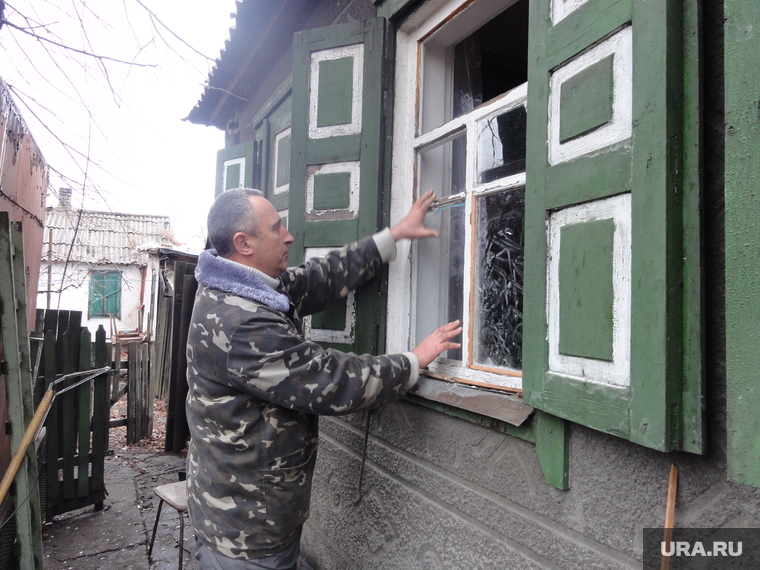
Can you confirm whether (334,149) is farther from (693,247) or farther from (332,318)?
(693,247)

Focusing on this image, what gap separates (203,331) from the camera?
181cm

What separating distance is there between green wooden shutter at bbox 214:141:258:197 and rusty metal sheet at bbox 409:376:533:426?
3.13 meters

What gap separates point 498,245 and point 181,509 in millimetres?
2520

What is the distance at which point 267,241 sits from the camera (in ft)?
6.69

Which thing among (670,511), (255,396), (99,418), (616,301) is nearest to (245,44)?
(99,418)

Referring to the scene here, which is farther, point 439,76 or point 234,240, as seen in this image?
point 439,76

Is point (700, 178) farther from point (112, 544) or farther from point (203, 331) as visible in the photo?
A: point (112, 544)

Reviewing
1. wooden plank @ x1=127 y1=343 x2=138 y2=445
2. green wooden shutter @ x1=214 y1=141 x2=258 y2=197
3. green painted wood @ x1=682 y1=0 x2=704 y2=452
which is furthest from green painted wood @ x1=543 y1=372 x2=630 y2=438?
wooden plank @ x1=127 y1=343 x2=138 y2=445

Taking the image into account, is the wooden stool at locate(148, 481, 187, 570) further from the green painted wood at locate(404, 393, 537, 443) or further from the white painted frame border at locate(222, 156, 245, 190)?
the white painted frame border at locate(222, 156, 245, 190)

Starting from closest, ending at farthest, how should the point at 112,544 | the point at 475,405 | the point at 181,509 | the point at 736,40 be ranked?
1. the point at 736,40
2. the point at 475,405
3. the point at 181,509
4. the point at 112,544

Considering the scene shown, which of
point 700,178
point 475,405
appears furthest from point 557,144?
point 475,405

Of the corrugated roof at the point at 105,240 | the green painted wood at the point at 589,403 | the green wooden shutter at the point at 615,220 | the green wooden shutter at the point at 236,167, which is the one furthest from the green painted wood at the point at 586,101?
the corrugated roof at the point at 105,240

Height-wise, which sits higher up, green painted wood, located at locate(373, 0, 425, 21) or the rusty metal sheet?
green painted wood, located at locate(373, 0, 425, 21)

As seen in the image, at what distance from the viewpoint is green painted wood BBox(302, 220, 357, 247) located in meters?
2.41
